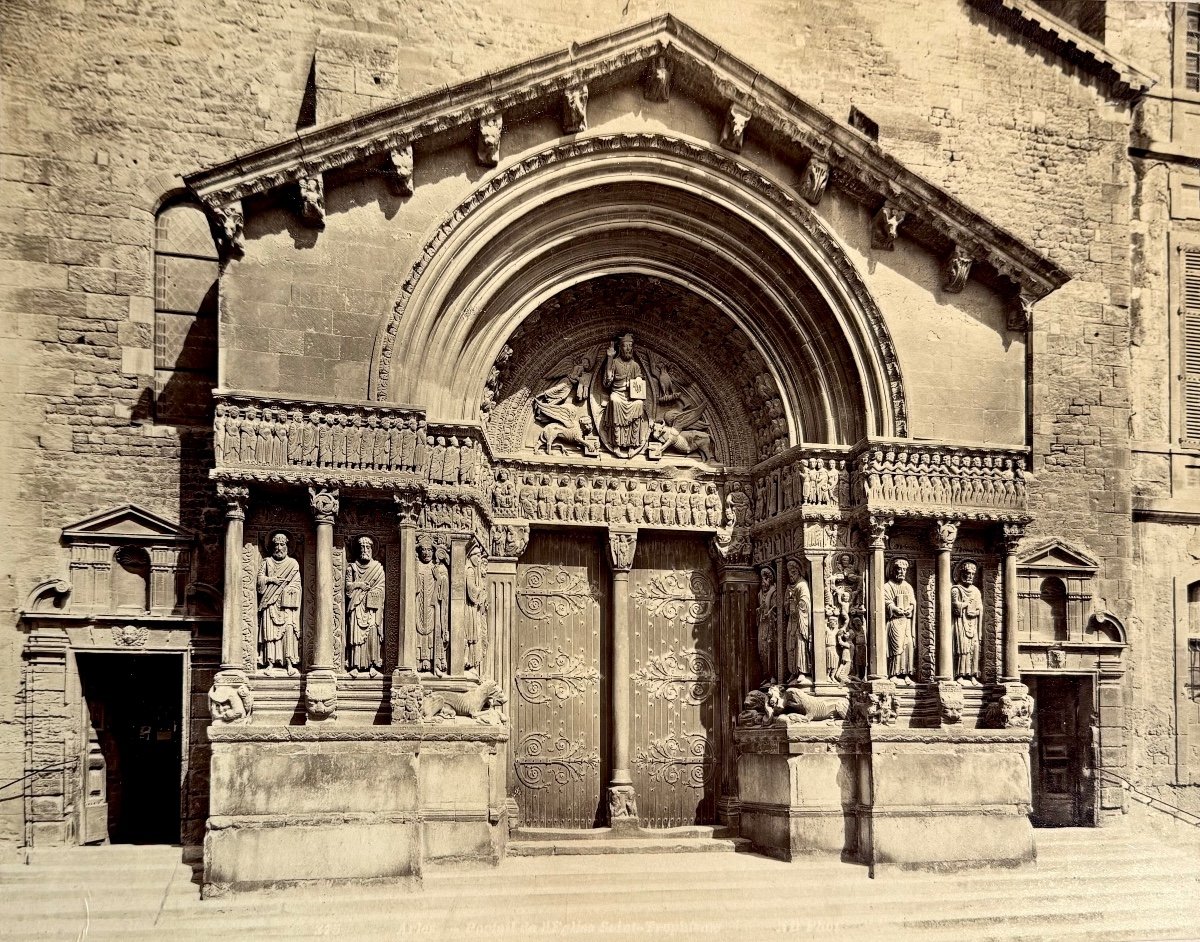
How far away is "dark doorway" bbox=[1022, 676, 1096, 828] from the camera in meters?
15.1

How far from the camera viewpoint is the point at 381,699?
37.0ft

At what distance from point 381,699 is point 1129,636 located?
380 inches

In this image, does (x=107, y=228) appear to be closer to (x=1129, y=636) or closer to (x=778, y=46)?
(x=778, y=46)

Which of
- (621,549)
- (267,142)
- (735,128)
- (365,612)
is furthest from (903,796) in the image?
(267,142)

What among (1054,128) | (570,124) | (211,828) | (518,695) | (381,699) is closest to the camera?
(211,828)

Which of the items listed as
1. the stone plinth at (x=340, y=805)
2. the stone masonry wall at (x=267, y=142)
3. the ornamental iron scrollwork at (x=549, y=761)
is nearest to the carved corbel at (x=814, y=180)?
the stone masonry wall at (x=267, y=142)

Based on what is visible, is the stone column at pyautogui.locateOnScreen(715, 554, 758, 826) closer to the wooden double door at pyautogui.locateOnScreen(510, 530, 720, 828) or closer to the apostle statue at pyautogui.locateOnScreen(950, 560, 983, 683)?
the wooden double door at pyautogui.locateOnScreen(510, 530, 720, 828)

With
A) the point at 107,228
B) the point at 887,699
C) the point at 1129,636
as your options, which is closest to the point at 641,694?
the point at 887,699

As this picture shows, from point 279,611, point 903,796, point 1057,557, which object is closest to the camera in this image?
point 279,611

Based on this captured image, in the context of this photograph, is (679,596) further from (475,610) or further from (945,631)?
(945,631)

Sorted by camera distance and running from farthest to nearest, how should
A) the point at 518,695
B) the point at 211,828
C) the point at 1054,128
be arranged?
the point at 1054,128
the point at 518,695
the point at 211,828

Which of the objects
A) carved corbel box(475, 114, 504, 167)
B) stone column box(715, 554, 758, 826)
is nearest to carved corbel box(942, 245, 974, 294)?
stone column box(715, 554, 758, 826)

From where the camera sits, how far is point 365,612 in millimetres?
11391

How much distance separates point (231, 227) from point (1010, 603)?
27.8 feet
